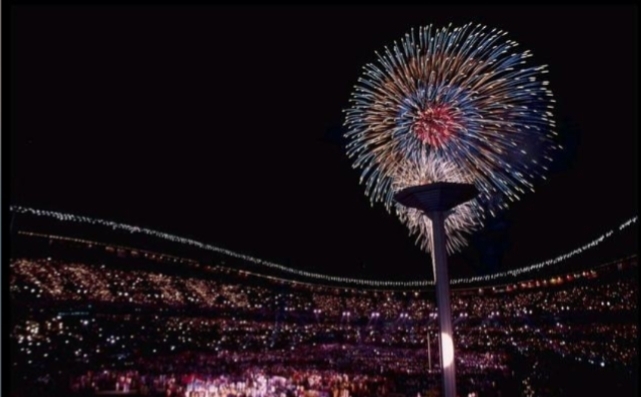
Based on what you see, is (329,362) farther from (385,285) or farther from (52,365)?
(385,285)

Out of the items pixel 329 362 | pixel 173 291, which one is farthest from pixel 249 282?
pixel 329 362

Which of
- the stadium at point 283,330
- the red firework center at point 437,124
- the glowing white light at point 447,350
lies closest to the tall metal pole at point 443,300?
the glowing white light at point 447,350

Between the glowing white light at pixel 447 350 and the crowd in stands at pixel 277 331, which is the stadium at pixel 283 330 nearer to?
the crowd in stands at pixel 277 331

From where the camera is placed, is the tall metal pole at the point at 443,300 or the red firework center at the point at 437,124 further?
the red firework center at the point at 437,124

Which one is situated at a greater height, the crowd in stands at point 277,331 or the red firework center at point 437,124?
the red firework center at point 437,124

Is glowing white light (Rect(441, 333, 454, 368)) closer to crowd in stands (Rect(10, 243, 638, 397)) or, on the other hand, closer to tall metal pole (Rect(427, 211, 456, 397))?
tall metal pole (Rect(427, 211, 456, 397))

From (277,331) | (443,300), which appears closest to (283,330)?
(277,331)

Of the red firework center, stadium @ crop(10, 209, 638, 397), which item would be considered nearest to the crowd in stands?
stadium @ crop(10, 209, 638, 397)
